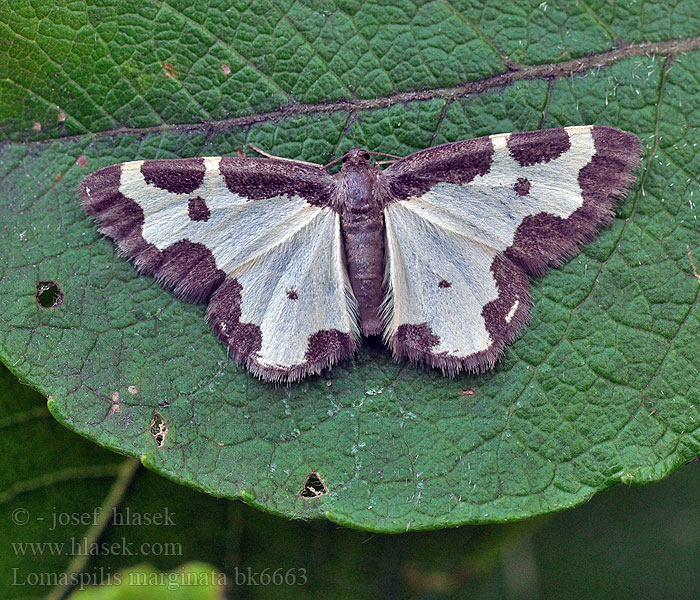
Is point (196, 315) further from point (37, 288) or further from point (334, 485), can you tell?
point (334, 485)

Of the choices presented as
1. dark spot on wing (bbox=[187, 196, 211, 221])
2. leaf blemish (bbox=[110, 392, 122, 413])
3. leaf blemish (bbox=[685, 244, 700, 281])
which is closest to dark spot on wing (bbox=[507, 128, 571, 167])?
leaf blemish (bbox=[685, 244, 700, 281])

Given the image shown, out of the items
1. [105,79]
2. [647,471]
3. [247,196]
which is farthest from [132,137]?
[647,471]

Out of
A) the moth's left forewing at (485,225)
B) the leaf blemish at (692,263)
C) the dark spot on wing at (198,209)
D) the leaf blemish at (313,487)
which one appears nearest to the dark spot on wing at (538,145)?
the moth's left forewing at (485,225)

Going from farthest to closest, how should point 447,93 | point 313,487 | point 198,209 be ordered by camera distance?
1. point 447,93
2. point 198,209
3. point 313,487

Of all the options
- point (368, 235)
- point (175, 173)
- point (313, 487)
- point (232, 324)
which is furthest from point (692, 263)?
point (175, 173)

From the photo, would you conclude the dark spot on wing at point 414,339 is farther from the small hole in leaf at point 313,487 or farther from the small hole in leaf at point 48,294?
the small hole in leaf at point 48,294

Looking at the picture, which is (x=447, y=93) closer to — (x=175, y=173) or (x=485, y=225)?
(x=485, y=225)
